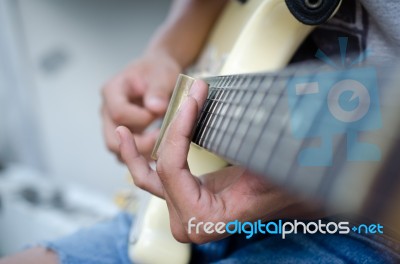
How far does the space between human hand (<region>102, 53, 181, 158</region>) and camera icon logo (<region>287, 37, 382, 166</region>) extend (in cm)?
38

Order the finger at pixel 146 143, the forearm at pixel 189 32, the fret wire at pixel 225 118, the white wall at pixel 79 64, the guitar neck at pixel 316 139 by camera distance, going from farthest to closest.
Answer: the white wall at pixel 79 64, the forearm at pixel 189 32, the finger at pixel 146 143, the fret wire at pixel 225 118, the guitar neck at pixel 316 139

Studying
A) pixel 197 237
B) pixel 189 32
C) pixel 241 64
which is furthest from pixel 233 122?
pixel 189 32

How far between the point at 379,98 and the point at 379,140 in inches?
0.9

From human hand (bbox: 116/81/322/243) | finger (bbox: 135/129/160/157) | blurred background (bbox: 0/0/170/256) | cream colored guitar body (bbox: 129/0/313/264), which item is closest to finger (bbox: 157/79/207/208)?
human hand (bbox: 116/81/322/243)

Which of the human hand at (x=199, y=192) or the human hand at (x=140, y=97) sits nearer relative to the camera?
the human hand at (x=199, y=192)

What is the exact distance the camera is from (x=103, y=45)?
1.36 metres

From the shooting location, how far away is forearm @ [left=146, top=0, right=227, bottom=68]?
75 cm

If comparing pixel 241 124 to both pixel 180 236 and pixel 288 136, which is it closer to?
pixel 288 136

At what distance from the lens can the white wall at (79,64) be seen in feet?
4.33

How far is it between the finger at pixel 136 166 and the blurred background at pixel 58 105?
743mm

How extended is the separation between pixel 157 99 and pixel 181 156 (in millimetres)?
263

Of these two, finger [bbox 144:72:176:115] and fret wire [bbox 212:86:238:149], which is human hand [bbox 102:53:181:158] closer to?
finger [bbox 144:72:176:115]

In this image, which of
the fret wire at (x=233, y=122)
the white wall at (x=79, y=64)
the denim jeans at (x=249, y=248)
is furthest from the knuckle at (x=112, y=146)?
the white wall at (x=79, y=64)

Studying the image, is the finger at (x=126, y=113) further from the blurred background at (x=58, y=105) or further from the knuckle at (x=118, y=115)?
the blurred background at (x=58, y=105)
